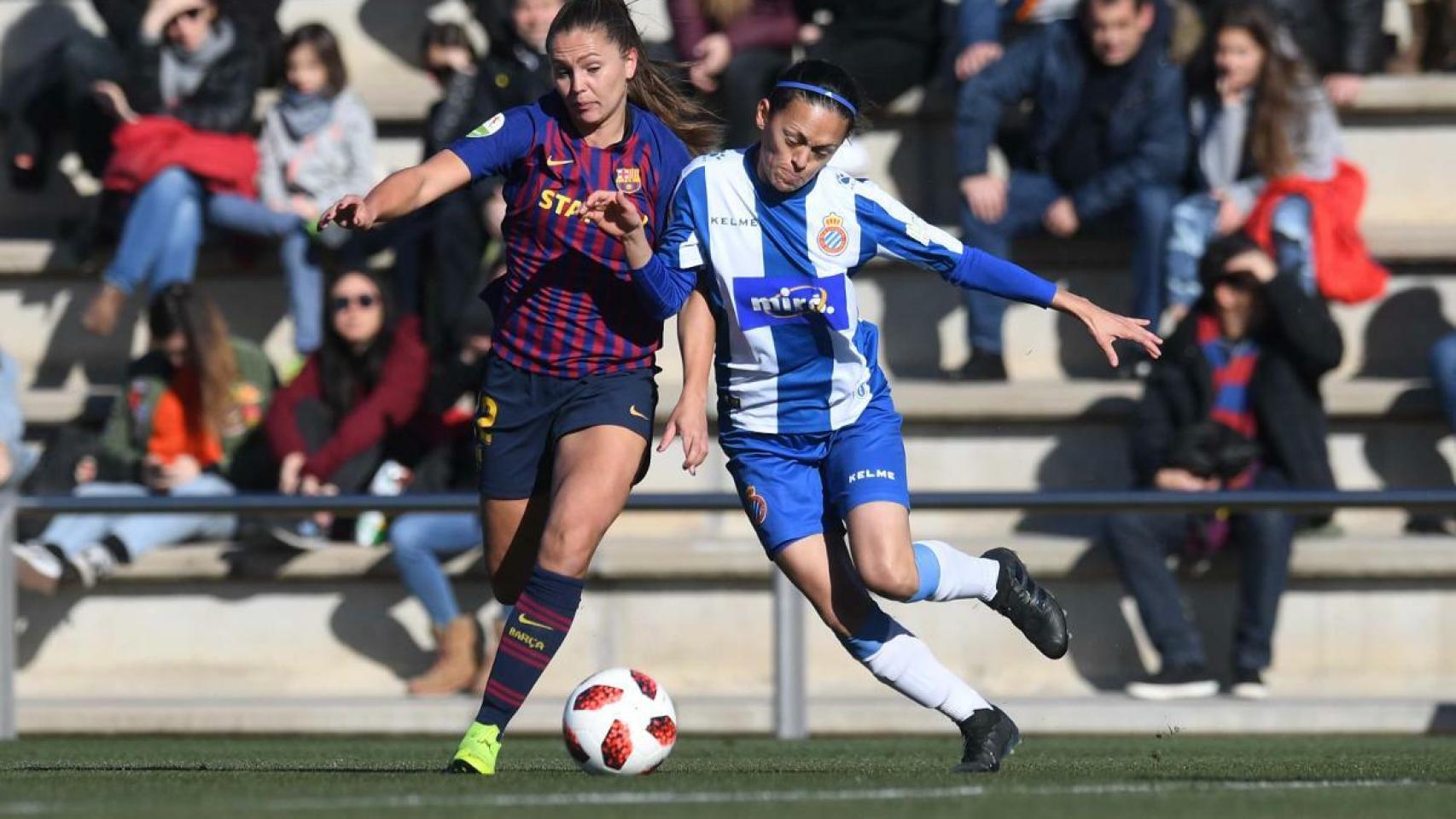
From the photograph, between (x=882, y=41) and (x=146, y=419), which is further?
(x=882, y=41)

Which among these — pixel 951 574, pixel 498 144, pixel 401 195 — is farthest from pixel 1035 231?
pixel 401 195

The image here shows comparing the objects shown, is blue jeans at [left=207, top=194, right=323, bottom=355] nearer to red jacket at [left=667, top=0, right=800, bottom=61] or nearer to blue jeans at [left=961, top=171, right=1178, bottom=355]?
red jacket at [left=667, top=0, right=800, bottom=61]

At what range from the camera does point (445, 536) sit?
30.0ft

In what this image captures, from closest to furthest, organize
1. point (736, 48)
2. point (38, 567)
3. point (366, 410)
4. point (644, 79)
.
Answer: point (644, 79) → point (38, 567) → point (366, 410) → point (736, 48)

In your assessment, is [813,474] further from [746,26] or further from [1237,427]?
[746,26]

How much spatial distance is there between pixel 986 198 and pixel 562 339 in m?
4.11

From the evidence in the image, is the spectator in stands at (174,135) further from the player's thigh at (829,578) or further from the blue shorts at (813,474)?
the player's thigh at (829,578)

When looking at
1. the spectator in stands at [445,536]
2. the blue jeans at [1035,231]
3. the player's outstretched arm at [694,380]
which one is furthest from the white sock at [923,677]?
the blue jeans at [1035,231]

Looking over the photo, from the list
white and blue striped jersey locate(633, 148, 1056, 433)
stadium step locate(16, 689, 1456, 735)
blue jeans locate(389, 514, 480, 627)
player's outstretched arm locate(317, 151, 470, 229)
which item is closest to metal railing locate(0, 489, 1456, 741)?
stadium step locate(16, 689, 1456, 735)

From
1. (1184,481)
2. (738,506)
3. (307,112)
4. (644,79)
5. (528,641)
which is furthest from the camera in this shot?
(307,112)

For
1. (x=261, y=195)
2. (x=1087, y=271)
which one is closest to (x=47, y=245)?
(x=261, y=195)

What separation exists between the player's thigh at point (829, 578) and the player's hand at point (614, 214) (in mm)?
960

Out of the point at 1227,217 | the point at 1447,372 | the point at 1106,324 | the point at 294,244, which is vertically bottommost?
the point at 1447,372

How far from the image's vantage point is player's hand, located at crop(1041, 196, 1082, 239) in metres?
9.83
